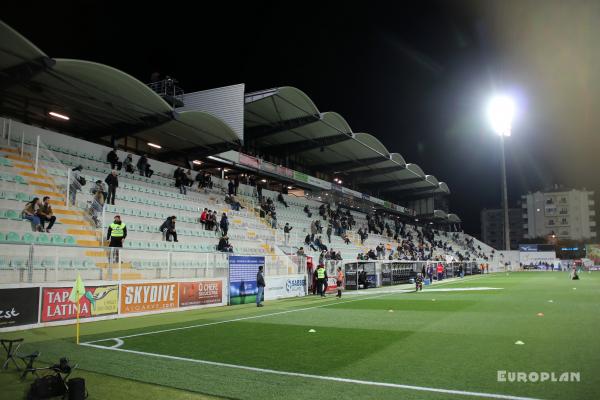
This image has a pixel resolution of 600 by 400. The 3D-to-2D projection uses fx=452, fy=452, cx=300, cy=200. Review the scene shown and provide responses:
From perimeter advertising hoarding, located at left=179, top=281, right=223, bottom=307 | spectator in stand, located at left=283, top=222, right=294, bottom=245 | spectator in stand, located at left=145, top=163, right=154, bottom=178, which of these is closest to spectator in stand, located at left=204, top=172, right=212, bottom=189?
spectator in stand, located at left=145, top=163, right=154, bottom=178

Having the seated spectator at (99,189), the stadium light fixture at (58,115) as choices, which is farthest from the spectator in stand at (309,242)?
the stadium light fixture at (58,115)

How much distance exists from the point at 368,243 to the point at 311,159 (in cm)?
1129

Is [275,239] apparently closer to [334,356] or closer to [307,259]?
[307,259]

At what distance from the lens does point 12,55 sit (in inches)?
753

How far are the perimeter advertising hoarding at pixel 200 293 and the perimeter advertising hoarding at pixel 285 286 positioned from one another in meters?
3.42

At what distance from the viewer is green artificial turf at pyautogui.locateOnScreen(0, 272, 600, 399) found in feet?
20.0

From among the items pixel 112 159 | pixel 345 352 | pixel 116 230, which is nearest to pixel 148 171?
pixel 112 159

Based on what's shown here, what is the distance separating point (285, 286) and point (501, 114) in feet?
136

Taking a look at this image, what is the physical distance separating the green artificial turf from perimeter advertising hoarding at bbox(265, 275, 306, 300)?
24.6ft

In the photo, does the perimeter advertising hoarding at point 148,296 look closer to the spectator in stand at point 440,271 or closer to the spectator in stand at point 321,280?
the spectator in stand at point 321,280

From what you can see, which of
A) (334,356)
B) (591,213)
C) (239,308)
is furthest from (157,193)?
(591,213)

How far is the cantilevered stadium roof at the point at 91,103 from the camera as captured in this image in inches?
789

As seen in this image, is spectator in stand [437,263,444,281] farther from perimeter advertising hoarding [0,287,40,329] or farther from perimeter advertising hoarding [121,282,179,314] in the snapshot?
perimeter advertising hoarding [0,287,40,329]

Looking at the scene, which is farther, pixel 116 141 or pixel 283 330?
pixel 116 141
